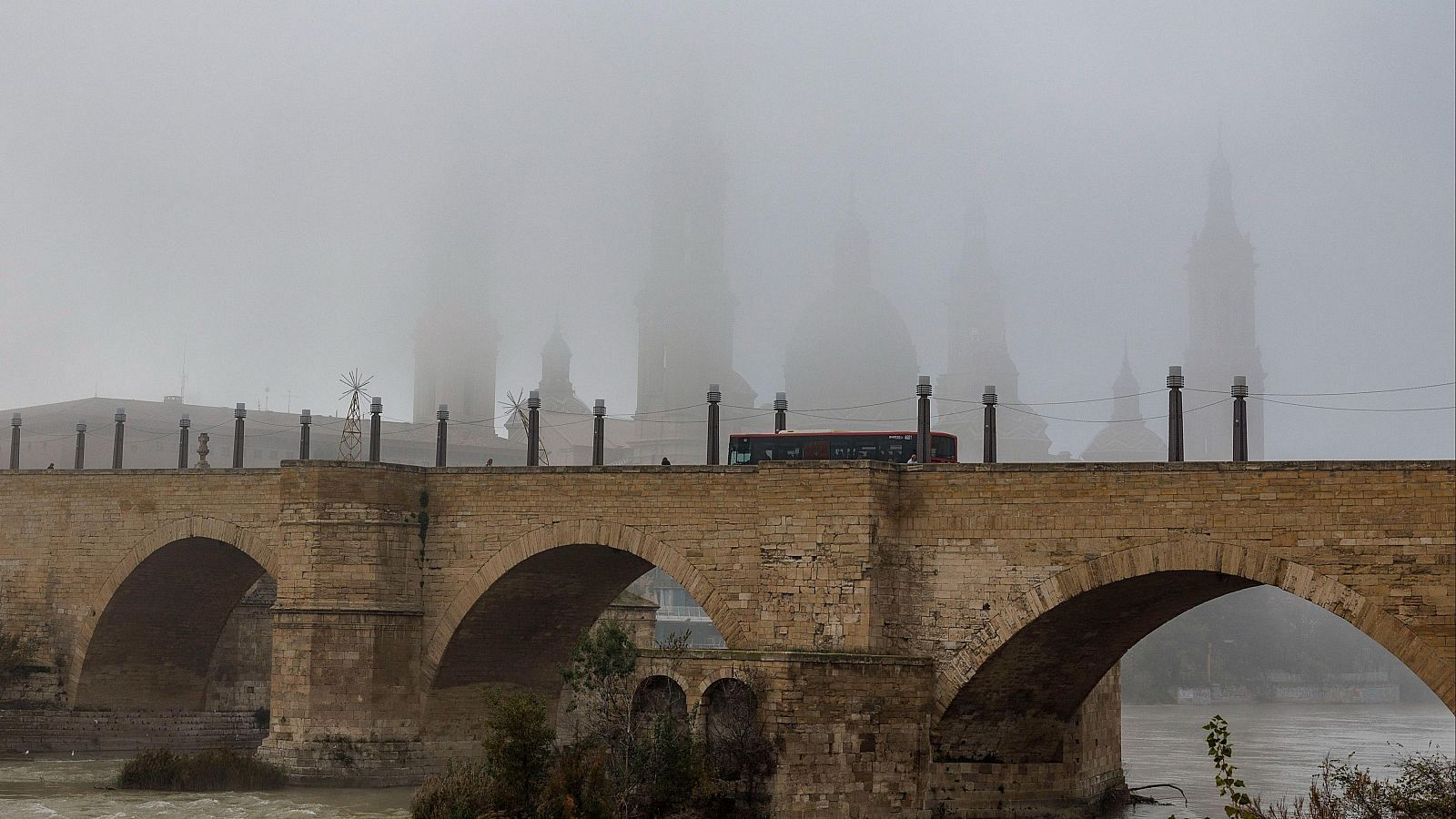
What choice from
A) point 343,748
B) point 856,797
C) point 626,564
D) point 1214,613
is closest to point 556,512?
point 626,564

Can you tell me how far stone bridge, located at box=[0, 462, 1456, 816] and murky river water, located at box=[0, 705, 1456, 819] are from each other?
128 centimetres

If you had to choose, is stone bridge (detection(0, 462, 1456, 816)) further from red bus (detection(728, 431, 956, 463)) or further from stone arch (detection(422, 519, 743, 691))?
red bus (detection(728, 431, 956, 463))

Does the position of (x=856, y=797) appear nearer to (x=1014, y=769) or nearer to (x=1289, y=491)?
(x=1014, y=769)

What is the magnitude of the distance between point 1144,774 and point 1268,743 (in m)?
13.4

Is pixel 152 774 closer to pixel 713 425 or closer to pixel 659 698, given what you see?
pixel 659 698

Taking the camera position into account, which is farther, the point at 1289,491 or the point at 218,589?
the point at 218,589

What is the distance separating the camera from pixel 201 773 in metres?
29.4

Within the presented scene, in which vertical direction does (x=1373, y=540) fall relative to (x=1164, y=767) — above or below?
above

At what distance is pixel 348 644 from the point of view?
28297 mm

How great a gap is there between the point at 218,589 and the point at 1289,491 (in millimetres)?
23292

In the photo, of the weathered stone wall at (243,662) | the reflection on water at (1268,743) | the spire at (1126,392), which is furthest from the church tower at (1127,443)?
the weathered stone wall at (243,662)

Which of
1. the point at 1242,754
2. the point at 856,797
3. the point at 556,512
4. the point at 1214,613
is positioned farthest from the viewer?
the point at 1214,613

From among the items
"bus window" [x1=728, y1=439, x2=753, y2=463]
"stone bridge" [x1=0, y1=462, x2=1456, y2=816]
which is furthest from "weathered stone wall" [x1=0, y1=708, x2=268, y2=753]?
"bus window" [x1=728, y1=439, x2=753, y2=463]

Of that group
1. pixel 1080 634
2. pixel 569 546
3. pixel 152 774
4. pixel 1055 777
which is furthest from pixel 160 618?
pixel 1080 634
